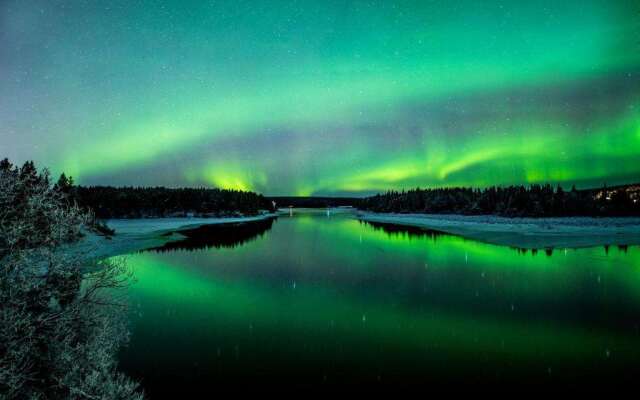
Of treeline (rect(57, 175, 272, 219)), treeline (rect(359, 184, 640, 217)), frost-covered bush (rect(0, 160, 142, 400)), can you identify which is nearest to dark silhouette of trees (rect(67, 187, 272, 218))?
treeline (rect(57, 175, 272, 219))

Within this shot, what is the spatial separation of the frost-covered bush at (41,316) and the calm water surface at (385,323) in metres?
2.80

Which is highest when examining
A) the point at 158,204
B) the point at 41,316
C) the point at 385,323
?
the point at 158,204

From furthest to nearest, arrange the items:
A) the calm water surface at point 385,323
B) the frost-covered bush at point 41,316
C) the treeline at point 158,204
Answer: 1. the treeline at point 158,204
2. the calm water surface at point 385,323
3. the frost-covered bush at point 41,316

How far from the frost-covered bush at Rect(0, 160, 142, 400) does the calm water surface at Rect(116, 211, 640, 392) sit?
2.80 metres

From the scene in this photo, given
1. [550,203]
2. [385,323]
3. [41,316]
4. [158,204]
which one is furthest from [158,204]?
[41,316]

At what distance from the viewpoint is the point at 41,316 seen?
25.5ft

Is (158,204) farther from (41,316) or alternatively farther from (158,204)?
(41,316)

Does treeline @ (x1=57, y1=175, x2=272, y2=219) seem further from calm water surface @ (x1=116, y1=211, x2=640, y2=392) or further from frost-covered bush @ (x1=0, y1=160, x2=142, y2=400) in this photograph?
frost-covered bush @ (x1=0, y1=160, x2=142, y2=400)

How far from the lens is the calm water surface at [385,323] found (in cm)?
1155

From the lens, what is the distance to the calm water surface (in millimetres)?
11547

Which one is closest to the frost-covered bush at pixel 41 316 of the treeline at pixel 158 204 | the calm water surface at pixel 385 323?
the calm water surface at pixel 385 323

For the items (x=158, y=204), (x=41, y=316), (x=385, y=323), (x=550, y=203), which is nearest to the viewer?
(x=41, y=316)

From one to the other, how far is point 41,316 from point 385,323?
1188 cm

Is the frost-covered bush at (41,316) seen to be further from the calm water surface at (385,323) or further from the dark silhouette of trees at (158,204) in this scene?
the dark silhouette of trees at (158,204)
